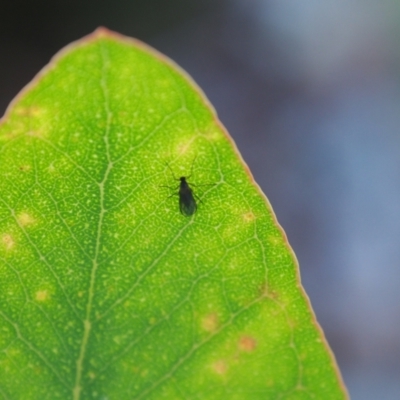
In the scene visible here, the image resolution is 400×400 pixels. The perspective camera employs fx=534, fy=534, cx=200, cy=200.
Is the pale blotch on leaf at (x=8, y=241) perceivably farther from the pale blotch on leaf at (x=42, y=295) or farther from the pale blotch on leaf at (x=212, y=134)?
the pale blotch on leaf at (x=212, y=134)

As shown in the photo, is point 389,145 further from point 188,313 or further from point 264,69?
point 188,313

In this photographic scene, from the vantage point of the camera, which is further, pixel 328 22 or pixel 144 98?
pixel 328 22

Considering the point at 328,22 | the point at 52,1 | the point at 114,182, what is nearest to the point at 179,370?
the point at 114,182

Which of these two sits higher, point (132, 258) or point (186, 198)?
point (186, 198)

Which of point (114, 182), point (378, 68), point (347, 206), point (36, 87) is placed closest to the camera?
point (36, 87)

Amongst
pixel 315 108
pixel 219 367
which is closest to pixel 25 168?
pixel 219 367

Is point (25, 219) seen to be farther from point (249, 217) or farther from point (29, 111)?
point (249, 217)
